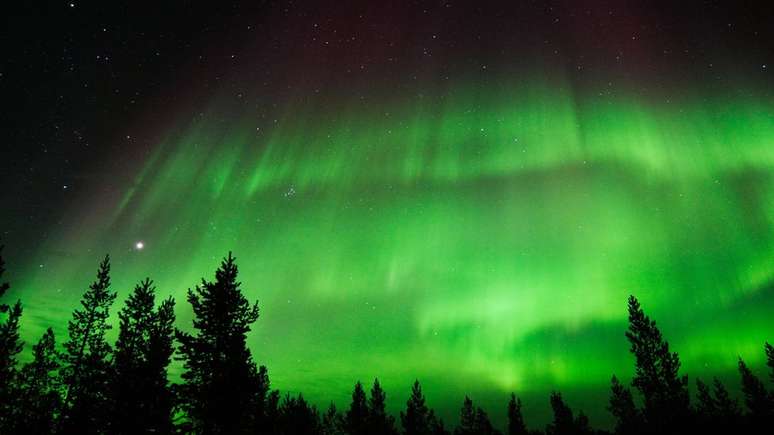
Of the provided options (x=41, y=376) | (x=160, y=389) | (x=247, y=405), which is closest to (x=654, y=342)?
(x=247, y=405)

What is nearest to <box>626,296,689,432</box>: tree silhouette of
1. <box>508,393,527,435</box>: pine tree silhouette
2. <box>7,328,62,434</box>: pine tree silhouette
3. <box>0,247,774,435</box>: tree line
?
<box>0,247,774,435</box>: tree line

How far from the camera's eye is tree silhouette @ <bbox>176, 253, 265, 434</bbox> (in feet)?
58.7

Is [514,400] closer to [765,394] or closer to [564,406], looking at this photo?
[564,406]

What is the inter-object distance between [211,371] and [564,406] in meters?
73.5

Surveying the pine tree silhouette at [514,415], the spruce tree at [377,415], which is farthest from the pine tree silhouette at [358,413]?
the pine tree silhouette at [514,415]

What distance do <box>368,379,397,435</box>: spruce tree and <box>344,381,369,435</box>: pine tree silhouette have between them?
0.96m

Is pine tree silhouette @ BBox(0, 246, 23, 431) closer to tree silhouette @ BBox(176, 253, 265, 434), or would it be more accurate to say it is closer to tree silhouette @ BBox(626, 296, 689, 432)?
tree silhouette @ BBox(176, 253, 265, 434)

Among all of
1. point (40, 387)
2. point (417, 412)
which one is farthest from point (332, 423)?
point (40, 387)

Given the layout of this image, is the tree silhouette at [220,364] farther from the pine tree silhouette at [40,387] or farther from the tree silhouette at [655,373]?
the tree silhouette at [655,373]

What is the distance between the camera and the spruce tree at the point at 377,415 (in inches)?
2339

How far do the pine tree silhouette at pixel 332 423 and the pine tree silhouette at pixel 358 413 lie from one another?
17053 mm

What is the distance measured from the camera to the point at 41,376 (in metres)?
36.5

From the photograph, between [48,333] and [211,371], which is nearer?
[211,371]

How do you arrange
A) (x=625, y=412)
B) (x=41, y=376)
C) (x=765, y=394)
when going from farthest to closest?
(x=625, y=412) < (x=765, y=394) < (x=41, y=376)
